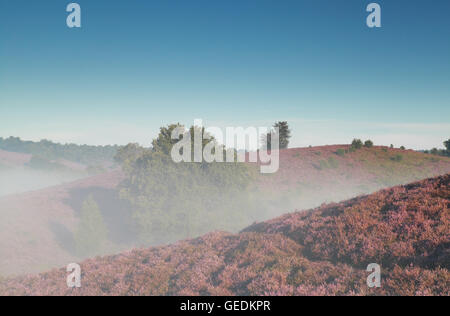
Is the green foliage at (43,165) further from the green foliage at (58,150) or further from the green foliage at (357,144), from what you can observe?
the green foliage at (357,144)

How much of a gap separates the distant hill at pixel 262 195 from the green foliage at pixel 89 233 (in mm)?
2178

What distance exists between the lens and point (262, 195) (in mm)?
39031

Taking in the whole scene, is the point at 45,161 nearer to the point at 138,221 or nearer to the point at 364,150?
the point at 138,221

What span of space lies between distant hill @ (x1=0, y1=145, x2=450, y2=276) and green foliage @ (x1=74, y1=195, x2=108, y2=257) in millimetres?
2178

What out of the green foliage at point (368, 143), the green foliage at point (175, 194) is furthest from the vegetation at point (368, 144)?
the green foliage at point (175, 194)

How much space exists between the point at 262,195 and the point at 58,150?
510 ft

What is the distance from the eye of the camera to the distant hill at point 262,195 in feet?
87.4

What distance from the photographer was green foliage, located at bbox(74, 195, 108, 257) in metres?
25.3

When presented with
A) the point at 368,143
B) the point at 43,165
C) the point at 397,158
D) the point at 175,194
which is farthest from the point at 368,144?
the point at 43,165

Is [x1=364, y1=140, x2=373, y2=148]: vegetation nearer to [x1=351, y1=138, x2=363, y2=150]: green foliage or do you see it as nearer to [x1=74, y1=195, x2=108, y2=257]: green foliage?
[x1=351, y1=138, x2=363, y2=150]: green foliage

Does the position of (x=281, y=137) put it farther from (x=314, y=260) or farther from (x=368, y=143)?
(x=314, y=260)

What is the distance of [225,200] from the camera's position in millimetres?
27016
